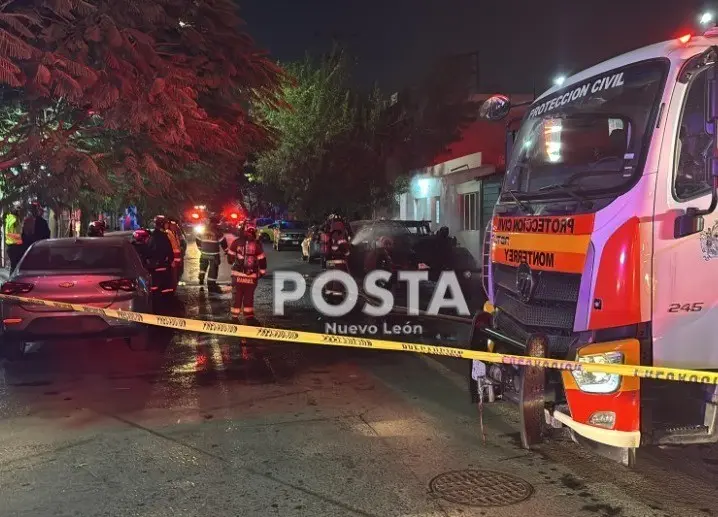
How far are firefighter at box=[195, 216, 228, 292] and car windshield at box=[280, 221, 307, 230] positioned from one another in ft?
51.7

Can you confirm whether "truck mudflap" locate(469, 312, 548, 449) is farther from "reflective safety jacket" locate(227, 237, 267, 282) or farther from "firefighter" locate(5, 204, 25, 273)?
"firefighter" locate(5, 204, 25, 273)

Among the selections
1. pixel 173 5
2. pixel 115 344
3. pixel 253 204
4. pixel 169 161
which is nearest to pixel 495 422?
pixel 115 344

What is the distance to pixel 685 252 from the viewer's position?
370cm

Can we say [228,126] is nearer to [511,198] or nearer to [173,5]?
[173,5]

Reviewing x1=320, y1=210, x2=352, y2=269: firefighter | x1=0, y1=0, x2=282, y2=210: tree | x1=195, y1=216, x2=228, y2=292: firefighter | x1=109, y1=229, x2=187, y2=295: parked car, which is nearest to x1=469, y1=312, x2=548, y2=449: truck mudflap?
x1=0, y1=0, x2=282, y2=210: tree

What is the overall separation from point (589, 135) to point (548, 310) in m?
1.34

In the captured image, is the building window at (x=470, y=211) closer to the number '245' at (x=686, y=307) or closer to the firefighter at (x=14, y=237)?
the firefighter at (x=14, y=237)

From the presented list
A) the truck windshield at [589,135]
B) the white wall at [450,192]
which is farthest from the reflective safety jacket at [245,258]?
the white wall at [450,192]

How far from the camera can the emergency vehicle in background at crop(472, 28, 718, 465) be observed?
361 centimetres

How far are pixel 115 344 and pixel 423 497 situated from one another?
610 centimetres

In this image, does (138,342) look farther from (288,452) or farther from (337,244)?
(337,244)

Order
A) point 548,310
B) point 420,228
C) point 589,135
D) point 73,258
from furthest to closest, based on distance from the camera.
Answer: point 420,228, point 73,258, point 589,135, point 548,310

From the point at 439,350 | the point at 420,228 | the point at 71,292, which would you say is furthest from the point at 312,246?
the point at 439,350

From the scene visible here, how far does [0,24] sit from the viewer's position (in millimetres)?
7781
